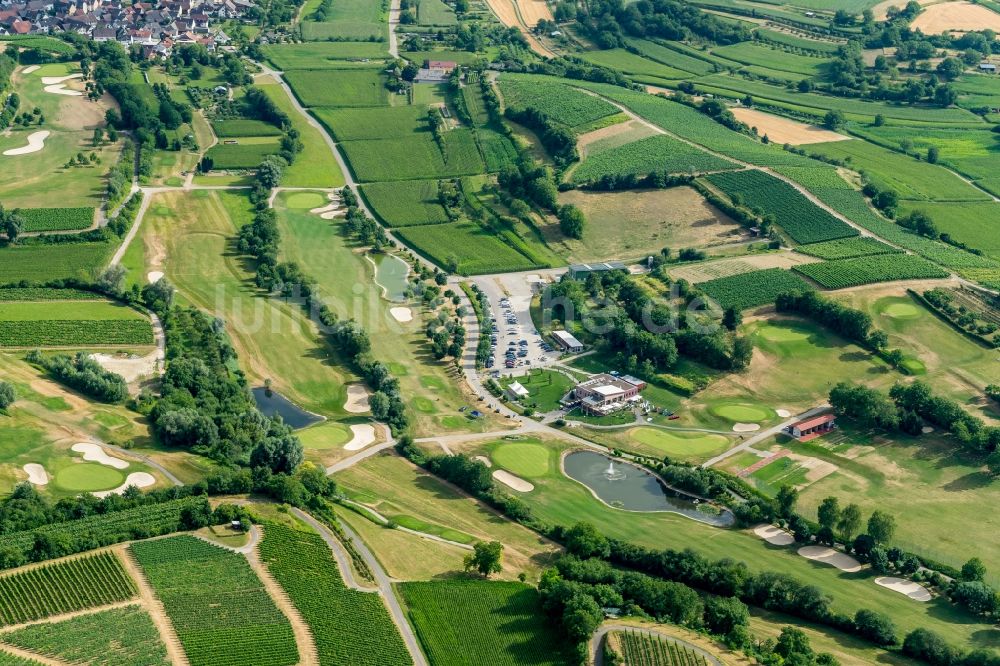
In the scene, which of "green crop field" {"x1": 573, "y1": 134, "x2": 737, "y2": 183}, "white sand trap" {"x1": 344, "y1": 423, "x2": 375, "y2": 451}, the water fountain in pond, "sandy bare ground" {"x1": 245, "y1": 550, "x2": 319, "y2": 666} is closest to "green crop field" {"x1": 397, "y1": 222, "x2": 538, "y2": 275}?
"green crop field" {"x1": 573, "y1": 134, "x2": 737, "y2": 183}

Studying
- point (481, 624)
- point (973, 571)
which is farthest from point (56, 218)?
point (973, 571)

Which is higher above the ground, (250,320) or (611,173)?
(611,173)

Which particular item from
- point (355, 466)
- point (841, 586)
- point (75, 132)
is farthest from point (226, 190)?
point (841, 586)

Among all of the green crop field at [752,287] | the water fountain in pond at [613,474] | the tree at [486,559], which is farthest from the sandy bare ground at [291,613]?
the green crop field at [752,287]

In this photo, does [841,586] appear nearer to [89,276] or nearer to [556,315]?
[556,315]

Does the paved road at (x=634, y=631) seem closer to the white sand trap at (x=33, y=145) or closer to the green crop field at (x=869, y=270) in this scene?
the green crop field at (x=869, y=270)

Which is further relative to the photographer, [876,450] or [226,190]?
[226,190]
